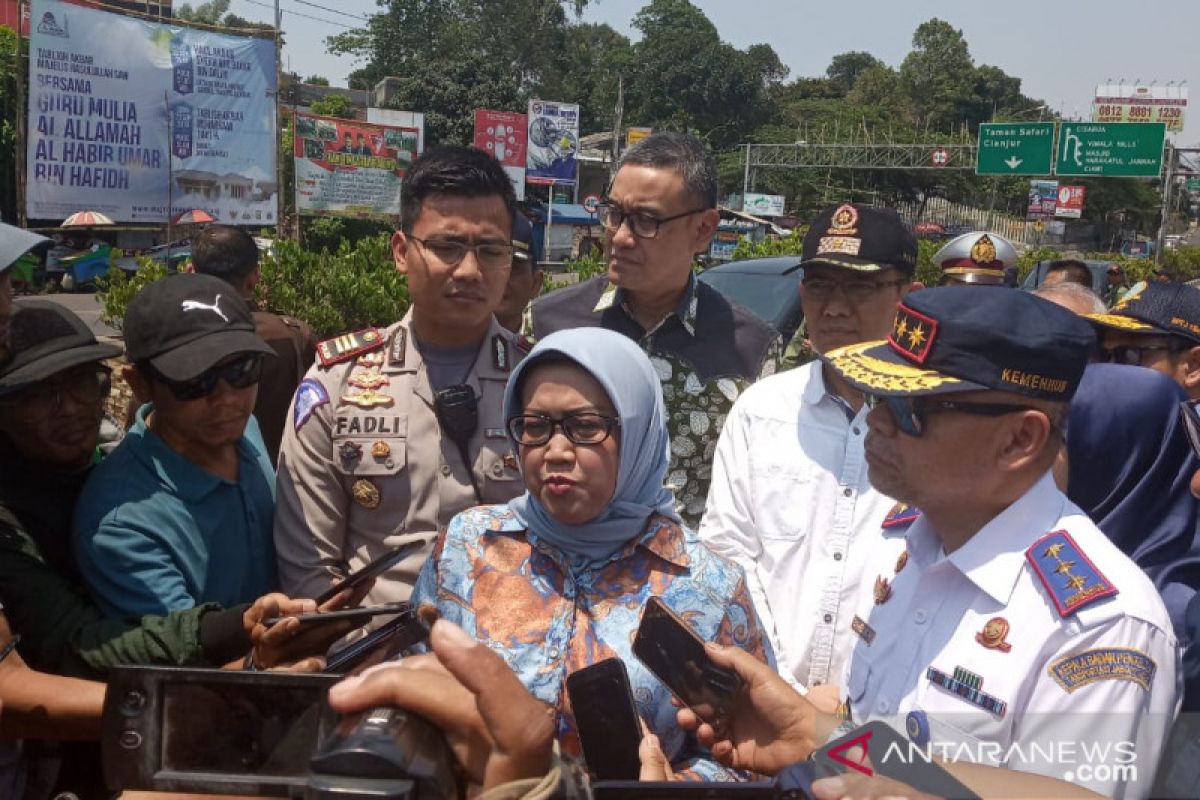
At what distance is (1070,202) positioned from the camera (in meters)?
38.8

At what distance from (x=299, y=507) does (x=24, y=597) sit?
0.59m

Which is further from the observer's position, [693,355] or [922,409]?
[693,355]

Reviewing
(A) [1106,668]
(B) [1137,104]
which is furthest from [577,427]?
(B) [1137,104]

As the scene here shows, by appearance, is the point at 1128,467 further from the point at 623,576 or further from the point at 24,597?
the point at 24,597

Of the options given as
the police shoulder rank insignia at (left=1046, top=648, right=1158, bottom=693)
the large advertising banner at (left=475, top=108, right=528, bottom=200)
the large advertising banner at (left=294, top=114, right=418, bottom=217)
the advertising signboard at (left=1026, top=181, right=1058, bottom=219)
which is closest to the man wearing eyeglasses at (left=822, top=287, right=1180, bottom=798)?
the police shoulder rank insignia at (left=1046, top=648, right=1158, bottom=693)

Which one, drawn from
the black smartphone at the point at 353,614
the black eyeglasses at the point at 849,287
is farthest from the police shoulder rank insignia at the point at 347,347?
the black eyeglasses at the point at 849,287

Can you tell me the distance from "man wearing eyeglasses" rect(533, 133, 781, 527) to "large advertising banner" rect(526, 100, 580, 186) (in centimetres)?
2282

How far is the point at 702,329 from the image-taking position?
2.98 m

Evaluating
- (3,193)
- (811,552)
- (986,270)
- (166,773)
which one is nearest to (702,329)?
(811,552)

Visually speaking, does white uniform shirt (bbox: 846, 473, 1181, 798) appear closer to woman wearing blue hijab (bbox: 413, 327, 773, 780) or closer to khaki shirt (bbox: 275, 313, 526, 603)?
woman wearing blue hijab (bbox: 413, 327, 773, 780)

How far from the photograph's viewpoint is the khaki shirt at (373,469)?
7.49 ft

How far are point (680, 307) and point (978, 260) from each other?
351 centimetres

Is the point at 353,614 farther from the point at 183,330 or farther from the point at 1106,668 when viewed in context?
the point at 1106,668

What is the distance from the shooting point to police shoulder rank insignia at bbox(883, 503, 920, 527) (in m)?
1.90
